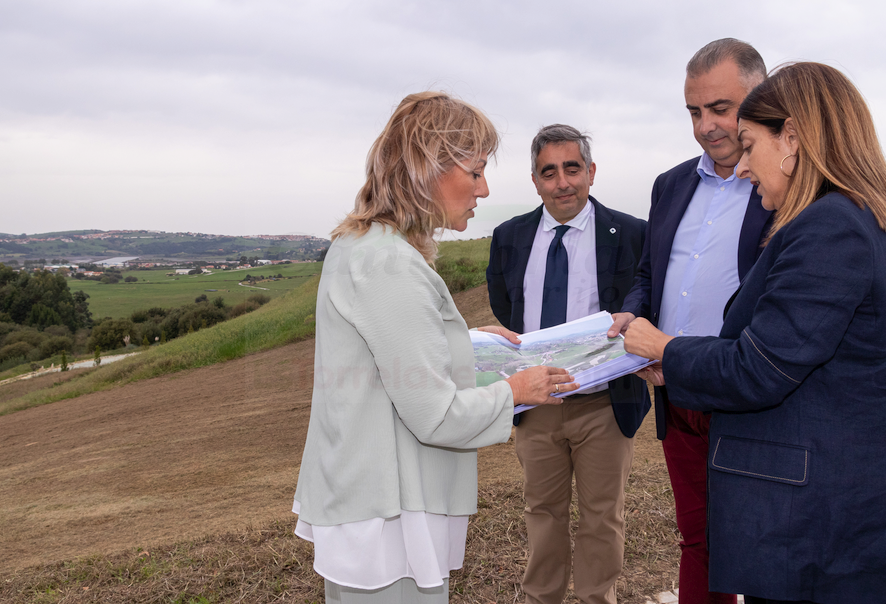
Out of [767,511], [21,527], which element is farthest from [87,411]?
[767,511]

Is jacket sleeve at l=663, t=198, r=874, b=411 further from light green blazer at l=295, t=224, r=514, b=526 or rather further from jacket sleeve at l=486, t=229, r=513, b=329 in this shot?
jacket sleeve at l=486, t=229, r=513, b=329

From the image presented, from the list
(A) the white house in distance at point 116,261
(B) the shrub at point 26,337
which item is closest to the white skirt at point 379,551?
(A) the white house in distance at point 116,261

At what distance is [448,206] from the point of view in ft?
6.23

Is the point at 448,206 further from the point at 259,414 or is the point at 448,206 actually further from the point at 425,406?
the point at 259,414

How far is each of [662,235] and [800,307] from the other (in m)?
1.51

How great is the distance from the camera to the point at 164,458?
9.91 metres

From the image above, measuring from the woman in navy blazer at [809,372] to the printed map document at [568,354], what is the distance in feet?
2.36

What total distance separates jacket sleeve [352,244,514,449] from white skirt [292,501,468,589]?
301 millimetres

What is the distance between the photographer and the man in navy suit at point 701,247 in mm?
2662

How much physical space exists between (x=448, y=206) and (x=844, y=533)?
4.69 ft

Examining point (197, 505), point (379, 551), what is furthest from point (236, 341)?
point (379, 551)

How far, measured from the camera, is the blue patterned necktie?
133 inches

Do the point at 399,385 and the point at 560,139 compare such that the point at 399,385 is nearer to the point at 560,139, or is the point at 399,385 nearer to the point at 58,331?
the point at 560,139

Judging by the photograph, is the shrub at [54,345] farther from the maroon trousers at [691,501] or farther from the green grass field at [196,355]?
the maroon trousers at [691,501]
